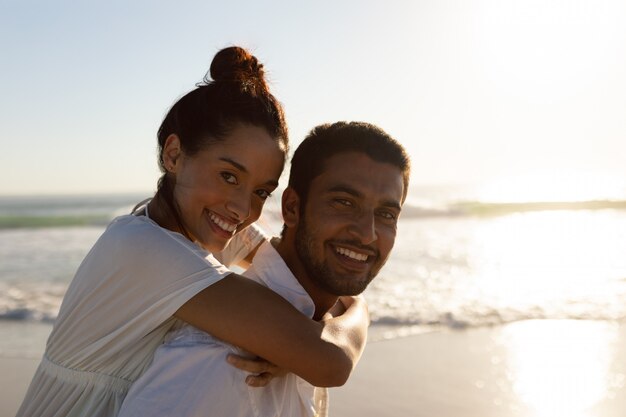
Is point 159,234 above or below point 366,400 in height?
above

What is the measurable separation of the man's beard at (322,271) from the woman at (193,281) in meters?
0.15

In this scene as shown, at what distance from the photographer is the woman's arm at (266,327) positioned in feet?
7.50

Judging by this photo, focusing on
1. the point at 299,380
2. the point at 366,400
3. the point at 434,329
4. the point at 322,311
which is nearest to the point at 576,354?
the point at 434,329

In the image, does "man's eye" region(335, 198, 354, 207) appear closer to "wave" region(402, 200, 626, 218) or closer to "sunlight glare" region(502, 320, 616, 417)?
"sunlight glare" region(502, 320, 616, 417)

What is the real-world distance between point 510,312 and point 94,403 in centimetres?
664

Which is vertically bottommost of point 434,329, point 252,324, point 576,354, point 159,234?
point 434,329

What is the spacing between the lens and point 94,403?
8.33 ft

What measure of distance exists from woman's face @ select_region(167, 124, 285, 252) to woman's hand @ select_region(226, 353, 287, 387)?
866mm

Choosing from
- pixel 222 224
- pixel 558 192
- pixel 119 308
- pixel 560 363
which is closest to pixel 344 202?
pixel 222 224

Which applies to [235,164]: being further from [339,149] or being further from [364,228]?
[364,228]

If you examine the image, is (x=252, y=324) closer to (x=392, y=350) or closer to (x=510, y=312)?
(x=392, y=350)

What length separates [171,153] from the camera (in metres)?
3.11

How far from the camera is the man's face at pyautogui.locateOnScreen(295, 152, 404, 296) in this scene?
281 centimetres

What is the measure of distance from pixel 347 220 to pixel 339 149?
0.32 metres
